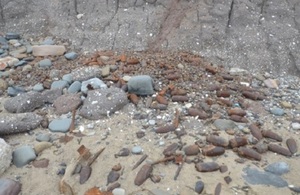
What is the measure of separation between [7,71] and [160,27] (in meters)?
1.47

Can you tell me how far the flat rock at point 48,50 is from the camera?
14.9 feet

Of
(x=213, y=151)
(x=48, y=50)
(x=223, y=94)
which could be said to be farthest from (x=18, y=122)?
(x=223, y=94)

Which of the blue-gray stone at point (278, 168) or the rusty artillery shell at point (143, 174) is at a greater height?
the blue-gray stone at point (278, 168)

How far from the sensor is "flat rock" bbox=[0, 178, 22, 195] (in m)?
2.94

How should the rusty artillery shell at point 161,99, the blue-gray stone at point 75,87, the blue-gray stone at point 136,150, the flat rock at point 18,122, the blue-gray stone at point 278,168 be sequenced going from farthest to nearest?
1. the blue-gray stone at point 75,87
2. the rusty artillery shell at point 161,99
3. the flat rock at point 18,122
4. the blue-gray stone at point 136,150
5. the blue-gray stone at point 278,168

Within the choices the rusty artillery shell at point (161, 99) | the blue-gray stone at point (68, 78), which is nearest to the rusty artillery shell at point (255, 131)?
the rusty artillery shell at point (161, 99)

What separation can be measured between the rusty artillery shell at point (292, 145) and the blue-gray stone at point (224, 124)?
14.8 inches

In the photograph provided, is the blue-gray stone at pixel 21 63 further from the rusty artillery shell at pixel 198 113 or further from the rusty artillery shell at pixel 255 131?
the rusty artillery shell at pixel 255 131

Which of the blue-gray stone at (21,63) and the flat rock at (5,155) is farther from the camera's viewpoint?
the blue-gray stone at (21,63)

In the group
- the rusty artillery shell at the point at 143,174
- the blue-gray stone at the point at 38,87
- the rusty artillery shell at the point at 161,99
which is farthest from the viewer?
the blue-gray stone at the point at 38,87

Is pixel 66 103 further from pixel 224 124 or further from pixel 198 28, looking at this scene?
pixel 198 28

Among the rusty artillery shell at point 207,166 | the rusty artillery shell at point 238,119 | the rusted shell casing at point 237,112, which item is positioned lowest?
the rusty artillery shell at point 207,166

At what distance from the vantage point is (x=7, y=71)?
4.32 metres

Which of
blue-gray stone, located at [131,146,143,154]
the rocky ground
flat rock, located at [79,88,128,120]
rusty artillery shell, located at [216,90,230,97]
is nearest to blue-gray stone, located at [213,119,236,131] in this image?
the rocky ground
